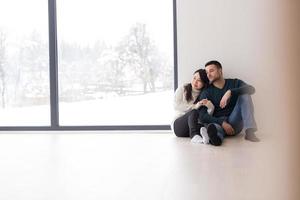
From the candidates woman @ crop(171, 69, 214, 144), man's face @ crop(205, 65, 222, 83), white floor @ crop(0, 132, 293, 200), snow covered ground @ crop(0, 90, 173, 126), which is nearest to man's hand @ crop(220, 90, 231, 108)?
woman @ crop(171, 69, 214, 144)

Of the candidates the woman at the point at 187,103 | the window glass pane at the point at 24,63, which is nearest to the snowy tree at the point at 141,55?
the woman at the point at 187,103

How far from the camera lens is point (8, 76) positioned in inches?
176

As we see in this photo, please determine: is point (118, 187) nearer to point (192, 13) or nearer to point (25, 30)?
point (192, 13)

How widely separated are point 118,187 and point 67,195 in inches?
10.9

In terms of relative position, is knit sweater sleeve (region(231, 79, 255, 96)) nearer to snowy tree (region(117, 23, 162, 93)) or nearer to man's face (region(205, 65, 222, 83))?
man's face (region(205, 65, 222, 83))

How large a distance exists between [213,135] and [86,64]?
6.02ft

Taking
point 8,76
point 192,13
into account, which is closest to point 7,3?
point 8,76

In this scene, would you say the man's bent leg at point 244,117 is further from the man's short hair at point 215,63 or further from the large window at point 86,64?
the large window at point 86,64

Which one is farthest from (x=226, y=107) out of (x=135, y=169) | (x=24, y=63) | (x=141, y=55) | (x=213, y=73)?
(x=24, y=63)

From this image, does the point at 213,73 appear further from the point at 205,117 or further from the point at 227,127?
the point at 227,127

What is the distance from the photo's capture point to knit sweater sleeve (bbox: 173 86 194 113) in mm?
3858

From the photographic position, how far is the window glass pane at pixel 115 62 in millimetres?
4312

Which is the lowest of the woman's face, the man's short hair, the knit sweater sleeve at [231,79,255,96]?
the knit sweater sleeve at [231,79,255,96]

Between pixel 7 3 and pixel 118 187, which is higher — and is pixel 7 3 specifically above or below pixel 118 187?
above
